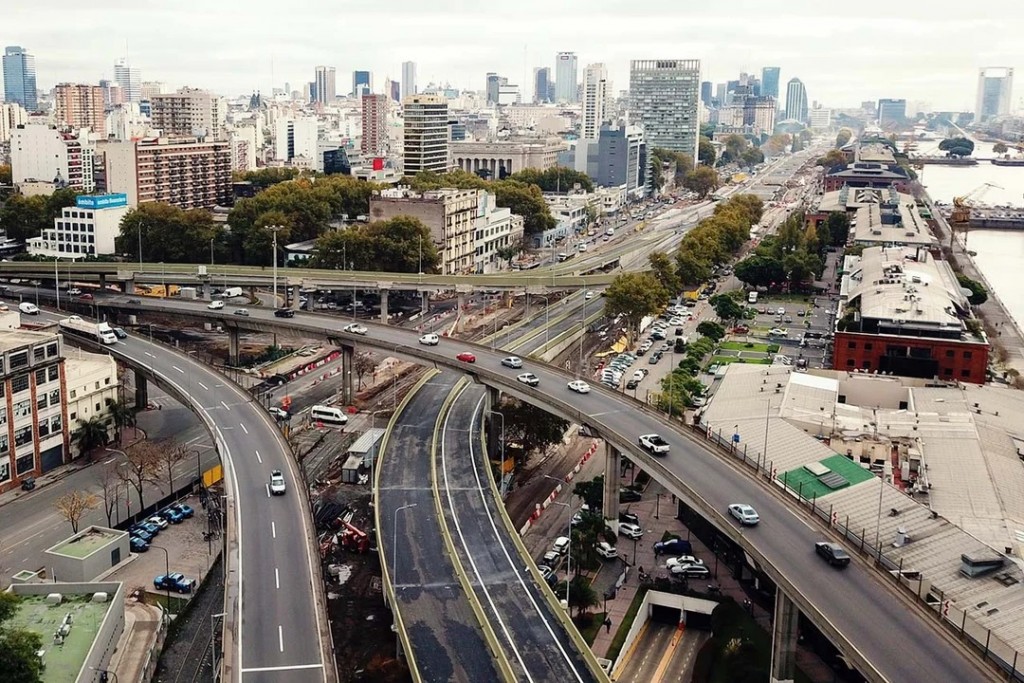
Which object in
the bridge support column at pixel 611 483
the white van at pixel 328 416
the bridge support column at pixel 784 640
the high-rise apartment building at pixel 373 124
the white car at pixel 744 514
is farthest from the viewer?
the high-rise apartment building at pixel 373 124

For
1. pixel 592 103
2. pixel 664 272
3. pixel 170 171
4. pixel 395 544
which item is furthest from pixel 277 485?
pixel 592 103

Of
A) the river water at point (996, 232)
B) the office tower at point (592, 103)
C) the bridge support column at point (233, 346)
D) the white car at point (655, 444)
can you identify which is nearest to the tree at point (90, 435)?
the bridge support column at point (233, 346)

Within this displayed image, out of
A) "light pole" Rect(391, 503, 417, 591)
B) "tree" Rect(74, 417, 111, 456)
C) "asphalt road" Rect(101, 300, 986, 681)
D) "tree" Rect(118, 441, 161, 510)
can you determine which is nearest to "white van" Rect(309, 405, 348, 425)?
"asphalt road" Rect(101, 300, 986, 681)

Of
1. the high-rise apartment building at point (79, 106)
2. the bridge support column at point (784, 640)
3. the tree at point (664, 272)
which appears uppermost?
the high-rise apartment building at point (79, 106)

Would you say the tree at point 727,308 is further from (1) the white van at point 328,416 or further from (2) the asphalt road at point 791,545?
(1) the white van at point 328,416

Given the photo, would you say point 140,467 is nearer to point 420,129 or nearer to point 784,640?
point 784,640

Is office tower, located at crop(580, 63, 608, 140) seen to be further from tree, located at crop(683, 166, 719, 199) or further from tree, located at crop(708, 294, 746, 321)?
tree, located at crop(708, 294, 746, 321)
